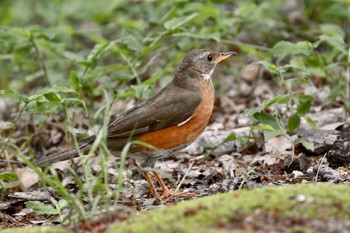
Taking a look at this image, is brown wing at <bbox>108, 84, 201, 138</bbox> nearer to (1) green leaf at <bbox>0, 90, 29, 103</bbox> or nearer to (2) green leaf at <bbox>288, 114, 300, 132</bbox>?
(1) green leaf at <bbox>0, 90, 29, 103</bbox>

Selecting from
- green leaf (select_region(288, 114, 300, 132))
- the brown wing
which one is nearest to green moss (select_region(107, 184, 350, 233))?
the brown wing

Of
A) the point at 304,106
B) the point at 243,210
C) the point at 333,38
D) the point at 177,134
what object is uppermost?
the point at 243,210

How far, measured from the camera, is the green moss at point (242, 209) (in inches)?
184

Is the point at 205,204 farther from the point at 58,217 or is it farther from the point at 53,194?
the point at 53,194

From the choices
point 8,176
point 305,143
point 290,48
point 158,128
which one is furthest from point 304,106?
point 8,176

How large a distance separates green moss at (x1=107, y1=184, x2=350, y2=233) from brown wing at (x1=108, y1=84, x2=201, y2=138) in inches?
90.1

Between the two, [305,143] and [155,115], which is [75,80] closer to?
[155,115]

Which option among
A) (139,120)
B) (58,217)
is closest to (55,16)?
(139,120)

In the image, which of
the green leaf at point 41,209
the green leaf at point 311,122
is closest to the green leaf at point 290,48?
the green leaf at point 311,122

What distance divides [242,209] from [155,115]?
2716 mm

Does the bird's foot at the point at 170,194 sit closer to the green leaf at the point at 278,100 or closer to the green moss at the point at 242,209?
the green leaf at the point at 278,100

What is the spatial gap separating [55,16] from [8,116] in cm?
298

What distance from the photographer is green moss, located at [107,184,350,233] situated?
4.68 metres

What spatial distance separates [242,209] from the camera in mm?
4832
